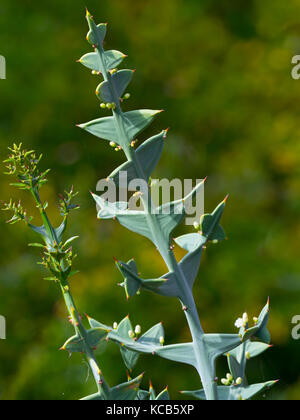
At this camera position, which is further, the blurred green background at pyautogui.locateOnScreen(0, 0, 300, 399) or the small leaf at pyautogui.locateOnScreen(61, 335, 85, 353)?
the blurred green background at pyautogui.locateOnScreen(0, 0, 300, 399)

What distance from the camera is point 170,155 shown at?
1.79m

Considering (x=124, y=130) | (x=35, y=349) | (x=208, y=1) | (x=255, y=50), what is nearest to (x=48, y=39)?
(x=208, y=1)

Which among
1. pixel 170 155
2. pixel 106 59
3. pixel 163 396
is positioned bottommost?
pixel 163 396

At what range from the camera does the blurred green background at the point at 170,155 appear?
1564 millimetres

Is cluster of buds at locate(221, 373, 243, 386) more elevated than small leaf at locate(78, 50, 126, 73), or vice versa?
small leaf at locate(78, 50, 126, 73)

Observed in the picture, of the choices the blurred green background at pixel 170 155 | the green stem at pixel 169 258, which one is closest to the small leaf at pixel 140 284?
the green stem at pixel 169 258

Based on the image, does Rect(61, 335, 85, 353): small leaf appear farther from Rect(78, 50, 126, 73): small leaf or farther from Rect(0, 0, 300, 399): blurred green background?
Rect(0, 0, 300, 399): blurred green background

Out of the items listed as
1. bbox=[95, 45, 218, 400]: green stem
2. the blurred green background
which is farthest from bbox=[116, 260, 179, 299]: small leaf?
the blurred green background

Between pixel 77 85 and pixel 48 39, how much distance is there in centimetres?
19

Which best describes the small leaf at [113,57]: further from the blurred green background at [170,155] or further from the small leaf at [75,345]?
the blurred green background at [170,155]

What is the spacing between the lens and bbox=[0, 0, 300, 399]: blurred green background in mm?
1564

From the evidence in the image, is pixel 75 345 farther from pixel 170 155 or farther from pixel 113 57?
pixel 170 155

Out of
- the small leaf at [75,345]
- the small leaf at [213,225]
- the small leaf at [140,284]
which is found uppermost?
the small leaf at [213,225]

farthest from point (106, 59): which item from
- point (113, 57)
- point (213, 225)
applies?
point (213, 225)
